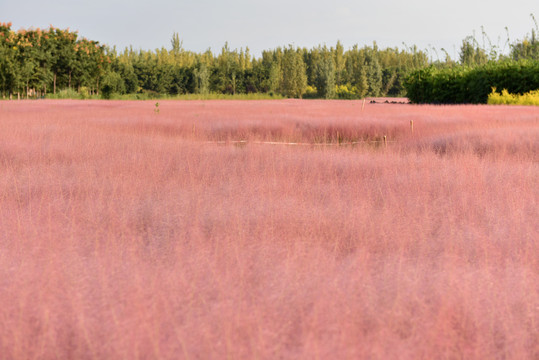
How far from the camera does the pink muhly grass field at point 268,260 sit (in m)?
2.35

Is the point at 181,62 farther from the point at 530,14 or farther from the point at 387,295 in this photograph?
the point at 387,295

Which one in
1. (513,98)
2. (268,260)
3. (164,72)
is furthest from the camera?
(164,72)

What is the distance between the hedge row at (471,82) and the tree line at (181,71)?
1.31m

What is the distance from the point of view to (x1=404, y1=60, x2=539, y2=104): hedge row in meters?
20.2

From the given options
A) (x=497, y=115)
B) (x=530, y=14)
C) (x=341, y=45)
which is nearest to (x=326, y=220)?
(x=497, y=115)

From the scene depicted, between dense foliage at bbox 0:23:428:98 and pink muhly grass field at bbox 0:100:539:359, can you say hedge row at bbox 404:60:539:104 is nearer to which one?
dense foliage at bbox 0:23:428:98

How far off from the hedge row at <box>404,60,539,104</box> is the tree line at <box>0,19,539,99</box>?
4.29 ft

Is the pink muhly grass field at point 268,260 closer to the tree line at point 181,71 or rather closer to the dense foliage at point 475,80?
the dense foliage at point 475,80

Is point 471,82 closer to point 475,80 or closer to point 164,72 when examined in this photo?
point 475,80

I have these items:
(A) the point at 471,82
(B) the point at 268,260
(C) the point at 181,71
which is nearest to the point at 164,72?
(C) the point at 181,71

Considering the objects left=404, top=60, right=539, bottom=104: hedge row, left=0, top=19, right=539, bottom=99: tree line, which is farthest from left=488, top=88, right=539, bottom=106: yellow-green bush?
left=0, top=19, right=539, bottom=99: tree line

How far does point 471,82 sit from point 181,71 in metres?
36.1

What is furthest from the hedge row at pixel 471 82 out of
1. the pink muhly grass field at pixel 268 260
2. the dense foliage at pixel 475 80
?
the pink muhly grass field at pixel 268 260

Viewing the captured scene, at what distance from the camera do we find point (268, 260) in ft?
10.6
